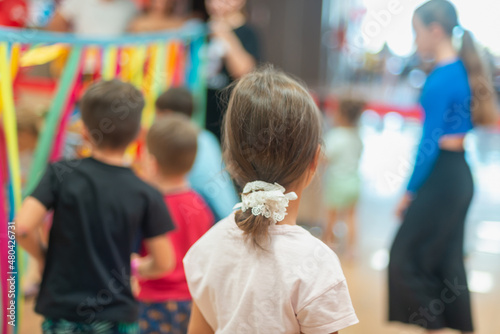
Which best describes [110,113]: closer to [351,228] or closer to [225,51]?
[225,51]

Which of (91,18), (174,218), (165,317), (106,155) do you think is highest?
(91,18)

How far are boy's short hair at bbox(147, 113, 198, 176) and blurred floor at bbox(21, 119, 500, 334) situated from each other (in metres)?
0.44

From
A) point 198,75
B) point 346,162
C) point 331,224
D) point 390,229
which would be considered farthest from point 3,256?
point 390,229

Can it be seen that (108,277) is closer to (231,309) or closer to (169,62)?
(231,309)

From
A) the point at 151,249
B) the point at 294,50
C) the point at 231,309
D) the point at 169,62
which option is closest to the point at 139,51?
the point at 169,62

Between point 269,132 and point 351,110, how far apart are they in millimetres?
2651

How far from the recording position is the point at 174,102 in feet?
7.86

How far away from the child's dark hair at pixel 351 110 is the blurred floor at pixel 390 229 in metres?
0.44

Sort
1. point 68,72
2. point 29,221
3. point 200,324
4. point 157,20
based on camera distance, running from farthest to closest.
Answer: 1. point 157,20
2. point 68,72
3. point 29,221
4. point 200,324

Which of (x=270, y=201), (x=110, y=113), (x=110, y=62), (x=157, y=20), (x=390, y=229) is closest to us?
(x=270, y=201)

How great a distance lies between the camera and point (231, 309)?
3.58 feet

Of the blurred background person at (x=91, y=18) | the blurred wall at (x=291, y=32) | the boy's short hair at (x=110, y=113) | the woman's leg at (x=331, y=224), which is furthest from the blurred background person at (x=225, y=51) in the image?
the blurred wall at (x=291, y=32)

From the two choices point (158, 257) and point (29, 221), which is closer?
point (29, 221)

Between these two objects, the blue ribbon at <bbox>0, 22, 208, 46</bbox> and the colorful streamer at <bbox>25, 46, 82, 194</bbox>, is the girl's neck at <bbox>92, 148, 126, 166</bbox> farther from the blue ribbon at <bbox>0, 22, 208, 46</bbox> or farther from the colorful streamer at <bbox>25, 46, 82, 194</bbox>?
the blue ribbon at <bbox>0, 22, 208, 46</bbox>
